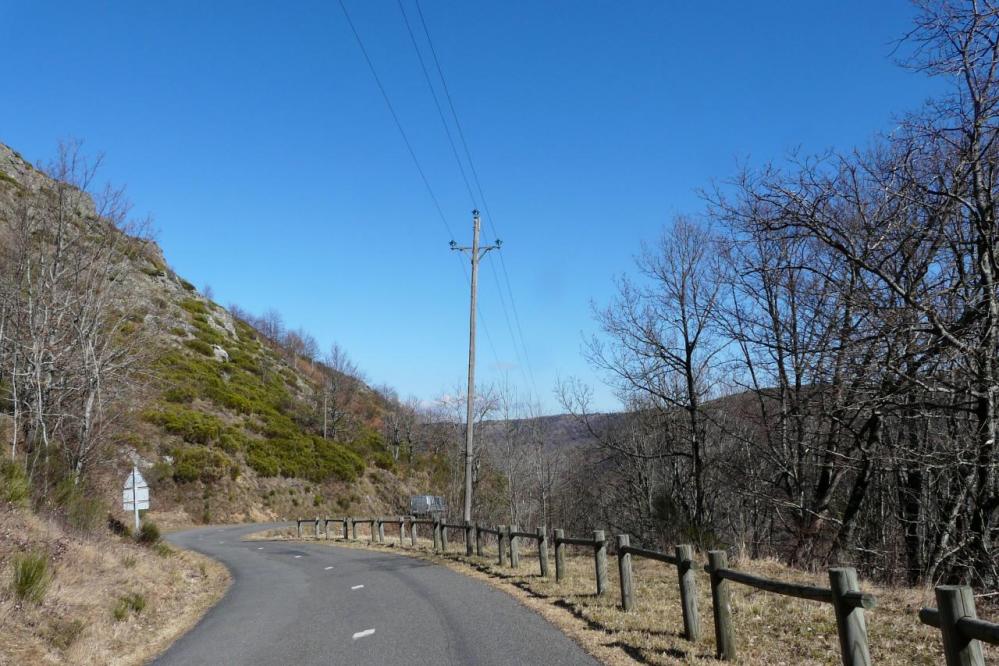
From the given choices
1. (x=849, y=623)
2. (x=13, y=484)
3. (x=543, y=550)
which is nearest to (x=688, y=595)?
(x=849, y=623)

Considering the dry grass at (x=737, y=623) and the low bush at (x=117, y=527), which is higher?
the low bush at (x=117, y=527)

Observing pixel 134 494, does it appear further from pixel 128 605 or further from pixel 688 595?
pixel 688 595

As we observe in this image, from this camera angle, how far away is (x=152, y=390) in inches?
1042

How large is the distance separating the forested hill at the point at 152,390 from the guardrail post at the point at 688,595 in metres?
12.5

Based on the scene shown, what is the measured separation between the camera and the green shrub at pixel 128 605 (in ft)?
32.5

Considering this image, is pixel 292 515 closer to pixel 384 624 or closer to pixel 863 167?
pixel 384 624

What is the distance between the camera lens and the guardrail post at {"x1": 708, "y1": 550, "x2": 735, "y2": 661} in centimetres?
646

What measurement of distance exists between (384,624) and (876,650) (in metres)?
5.69

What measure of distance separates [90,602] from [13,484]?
143 inches

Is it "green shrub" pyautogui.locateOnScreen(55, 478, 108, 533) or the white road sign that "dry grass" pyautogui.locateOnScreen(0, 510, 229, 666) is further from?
the white road sign

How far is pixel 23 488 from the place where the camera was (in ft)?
39.8

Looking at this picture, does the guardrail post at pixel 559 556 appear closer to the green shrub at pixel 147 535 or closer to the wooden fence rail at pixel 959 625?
the wooden fence rail at pixel 959 625

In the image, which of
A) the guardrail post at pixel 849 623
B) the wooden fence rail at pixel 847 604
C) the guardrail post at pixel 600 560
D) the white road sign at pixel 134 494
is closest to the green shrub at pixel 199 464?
the white road sign at pixel 134 494

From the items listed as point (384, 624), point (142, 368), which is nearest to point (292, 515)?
point (142, 368)
